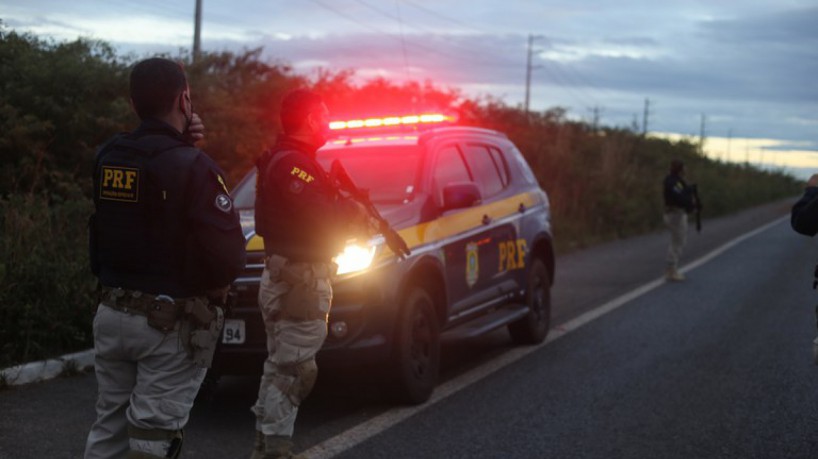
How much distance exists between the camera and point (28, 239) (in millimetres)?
8922

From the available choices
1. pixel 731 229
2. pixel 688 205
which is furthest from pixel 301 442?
pixel 731 229

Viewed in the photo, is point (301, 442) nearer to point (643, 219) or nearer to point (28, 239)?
point (28, 239)

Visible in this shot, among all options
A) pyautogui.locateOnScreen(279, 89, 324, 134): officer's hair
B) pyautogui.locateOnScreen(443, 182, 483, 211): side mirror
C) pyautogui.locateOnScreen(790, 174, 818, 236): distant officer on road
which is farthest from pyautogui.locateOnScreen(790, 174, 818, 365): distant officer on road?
pyautogui.locateOnScreen(443, 182, 483, 211): side mirror

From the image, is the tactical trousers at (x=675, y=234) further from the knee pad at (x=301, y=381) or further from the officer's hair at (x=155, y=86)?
the officer's hair at (x=155, y=86)

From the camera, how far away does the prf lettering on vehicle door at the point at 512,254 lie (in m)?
8.95

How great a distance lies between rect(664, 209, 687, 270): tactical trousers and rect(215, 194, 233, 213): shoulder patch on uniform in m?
12.6

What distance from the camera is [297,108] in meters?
5.52

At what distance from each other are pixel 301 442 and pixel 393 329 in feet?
3.24

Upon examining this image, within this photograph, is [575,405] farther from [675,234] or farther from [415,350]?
[675,234]

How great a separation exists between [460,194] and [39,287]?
133 inches

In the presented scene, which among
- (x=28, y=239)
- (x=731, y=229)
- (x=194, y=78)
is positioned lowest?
(x=731, y=229)

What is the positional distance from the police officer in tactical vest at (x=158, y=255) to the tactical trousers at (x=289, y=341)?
1.57 meters

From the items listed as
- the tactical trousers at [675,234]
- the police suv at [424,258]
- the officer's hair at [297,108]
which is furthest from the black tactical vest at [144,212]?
the tactical trousers at [675,234]

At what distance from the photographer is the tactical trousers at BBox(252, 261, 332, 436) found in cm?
536
